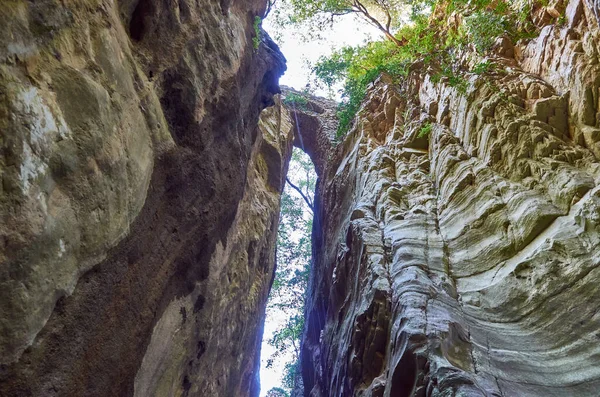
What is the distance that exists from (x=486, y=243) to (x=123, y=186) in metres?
4.92

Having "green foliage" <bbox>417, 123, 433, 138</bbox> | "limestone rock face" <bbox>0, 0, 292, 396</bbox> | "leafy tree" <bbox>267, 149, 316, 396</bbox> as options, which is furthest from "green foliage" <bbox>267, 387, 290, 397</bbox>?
"green foliage" <bbox>417, 123, 433, 138</bbox>

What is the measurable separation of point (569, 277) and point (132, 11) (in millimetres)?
5908

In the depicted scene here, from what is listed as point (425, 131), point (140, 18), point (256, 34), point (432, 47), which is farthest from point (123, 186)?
point (432, 47)

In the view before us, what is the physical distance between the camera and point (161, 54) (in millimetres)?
5652

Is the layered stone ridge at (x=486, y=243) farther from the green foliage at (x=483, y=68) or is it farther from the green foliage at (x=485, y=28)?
the green foliage at (x=485, y=28)

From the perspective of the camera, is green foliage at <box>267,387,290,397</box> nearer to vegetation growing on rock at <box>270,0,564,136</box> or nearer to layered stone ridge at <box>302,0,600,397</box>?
layered stone ridge at <box>302,0,600,397</box>

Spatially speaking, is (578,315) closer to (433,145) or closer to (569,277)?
(569,277)

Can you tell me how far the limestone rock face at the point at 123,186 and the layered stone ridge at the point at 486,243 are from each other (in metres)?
2.83

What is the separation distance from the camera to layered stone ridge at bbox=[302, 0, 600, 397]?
5109 mm

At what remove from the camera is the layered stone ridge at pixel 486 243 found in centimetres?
511

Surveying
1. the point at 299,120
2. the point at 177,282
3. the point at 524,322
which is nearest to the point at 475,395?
the point at 524,322

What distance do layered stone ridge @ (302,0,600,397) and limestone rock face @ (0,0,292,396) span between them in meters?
2.83

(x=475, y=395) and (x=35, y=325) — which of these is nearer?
(x=35, y=325)

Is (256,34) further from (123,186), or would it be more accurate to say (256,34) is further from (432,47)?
(432,47)
